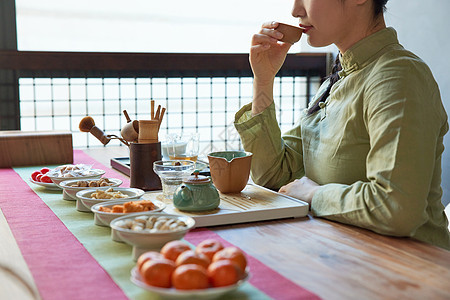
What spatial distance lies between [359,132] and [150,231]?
69 centimetres

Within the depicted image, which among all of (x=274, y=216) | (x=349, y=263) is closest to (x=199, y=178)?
(x=274, y=216)

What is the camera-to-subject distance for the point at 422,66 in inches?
53.1

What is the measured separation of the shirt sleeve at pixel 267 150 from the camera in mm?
1732

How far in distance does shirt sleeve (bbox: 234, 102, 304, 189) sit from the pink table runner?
561 millimetres

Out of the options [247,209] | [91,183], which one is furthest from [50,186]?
[247,209]

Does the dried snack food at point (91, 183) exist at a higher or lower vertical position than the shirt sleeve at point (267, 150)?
lower

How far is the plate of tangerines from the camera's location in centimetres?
76

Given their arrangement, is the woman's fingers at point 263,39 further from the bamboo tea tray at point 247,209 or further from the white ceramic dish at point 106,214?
the white ceramic dish at point 106,214

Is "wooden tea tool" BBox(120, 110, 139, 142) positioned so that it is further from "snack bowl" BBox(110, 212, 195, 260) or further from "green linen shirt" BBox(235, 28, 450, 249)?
"snack bowl" BBox(110, 212, 195, 260)

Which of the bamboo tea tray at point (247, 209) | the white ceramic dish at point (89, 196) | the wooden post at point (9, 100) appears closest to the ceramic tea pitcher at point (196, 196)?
the bamboo tea tray at point (247, 209)

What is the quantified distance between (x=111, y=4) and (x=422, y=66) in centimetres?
270

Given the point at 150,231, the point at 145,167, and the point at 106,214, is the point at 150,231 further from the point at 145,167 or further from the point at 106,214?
the point at 145,167

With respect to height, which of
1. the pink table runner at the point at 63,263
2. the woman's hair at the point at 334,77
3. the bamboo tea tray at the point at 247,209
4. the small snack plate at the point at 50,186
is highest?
the woman's hair at the point at 334,77

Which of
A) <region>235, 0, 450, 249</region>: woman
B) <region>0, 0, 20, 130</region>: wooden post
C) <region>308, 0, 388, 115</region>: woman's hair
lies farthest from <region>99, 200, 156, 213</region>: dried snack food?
<region>0, 0, 20, 130</region>: wooden post
